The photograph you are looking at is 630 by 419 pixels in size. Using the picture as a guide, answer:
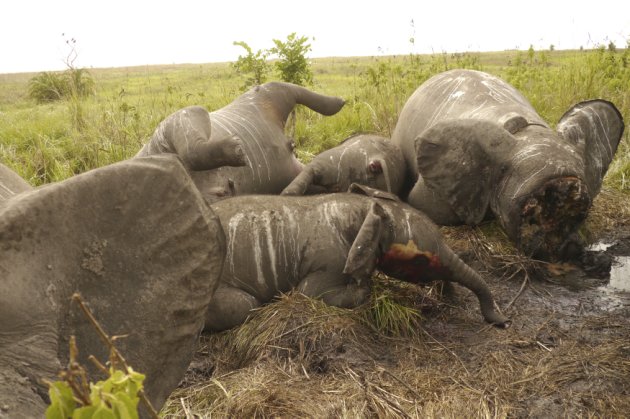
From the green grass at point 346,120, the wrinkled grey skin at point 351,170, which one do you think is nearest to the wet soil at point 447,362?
the wrinkled grey skin at point 351,170

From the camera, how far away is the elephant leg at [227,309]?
3920 millimetres

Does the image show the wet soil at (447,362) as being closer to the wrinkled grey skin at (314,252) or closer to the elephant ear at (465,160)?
the wrinkled grey skin at (314,252)

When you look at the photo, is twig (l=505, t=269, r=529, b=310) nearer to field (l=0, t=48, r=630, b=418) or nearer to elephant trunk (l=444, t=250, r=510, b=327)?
field (l=0, t=48, r=630, b=418)

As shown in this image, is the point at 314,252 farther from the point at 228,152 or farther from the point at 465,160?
the point at 465,160

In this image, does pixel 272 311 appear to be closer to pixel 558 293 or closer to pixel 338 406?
pixel 338 406

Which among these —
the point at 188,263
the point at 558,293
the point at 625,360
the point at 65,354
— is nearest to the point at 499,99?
the point at 558,293

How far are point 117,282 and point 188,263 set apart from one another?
248mm

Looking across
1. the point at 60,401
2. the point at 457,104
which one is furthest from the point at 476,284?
the point at 60,401

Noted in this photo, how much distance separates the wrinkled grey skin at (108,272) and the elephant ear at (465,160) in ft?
8.30

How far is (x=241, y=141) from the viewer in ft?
16.3

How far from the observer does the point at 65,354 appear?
5.82 feet

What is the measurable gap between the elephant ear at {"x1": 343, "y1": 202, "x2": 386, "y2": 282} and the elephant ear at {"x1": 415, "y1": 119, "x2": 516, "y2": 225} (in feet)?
2.26

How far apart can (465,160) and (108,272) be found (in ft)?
9.72

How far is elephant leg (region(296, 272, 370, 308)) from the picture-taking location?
402 cm
